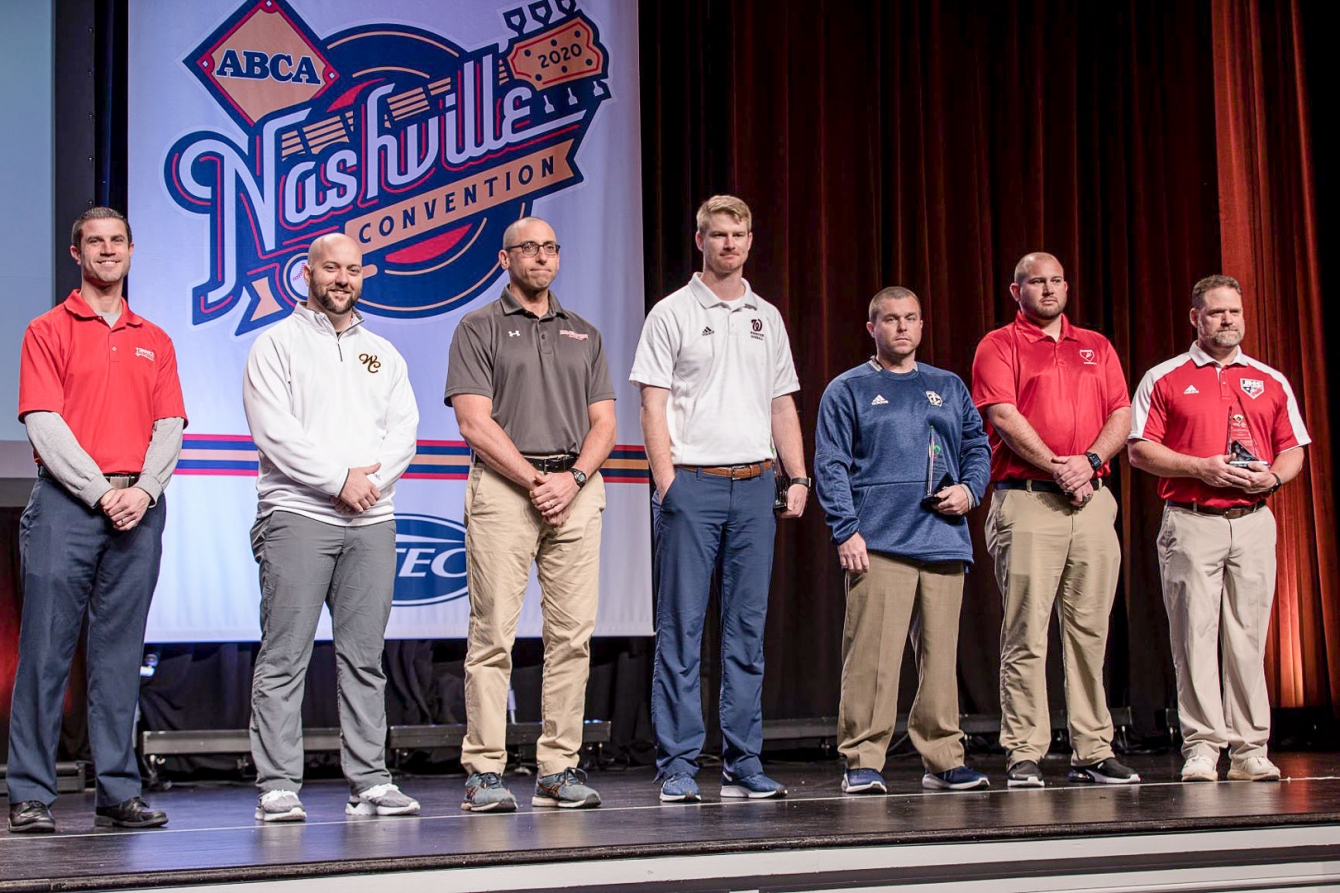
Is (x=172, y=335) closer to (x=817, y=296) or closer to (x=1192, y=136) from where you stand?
(x=817, y=296)

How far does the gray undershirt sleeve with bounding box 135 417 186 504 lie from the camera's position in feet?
11.2

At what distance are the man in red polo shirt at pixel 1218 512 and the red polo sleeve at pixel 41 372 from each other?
10.5 ft

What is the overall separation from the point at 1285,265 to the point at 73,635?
5639mm

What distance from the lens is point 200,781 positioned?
4.91 m

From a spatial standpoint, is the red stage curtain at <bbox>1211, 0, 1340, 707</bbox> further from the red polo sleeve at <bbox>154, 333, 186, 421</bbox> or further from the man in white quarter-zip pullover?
the red polo sleeve at <bbox>154, 333, 186, 421</bbox>

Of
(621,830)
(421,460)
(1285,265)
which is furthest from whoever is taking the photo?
(1285,265)

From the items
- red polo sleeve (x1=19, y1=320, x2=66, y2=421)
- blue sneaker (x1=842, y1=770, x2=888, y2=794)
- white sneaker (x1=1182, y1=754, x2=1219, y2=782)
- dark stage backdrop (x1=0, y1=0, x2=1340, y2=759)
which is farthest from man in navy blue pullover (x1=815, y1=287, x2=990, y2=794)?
red polo sleeve (x1=19, y1=320, x2=66, y2=421)

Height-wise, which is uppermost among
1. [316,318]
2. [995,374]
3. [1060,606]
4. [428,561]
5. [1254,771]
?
[316,318]

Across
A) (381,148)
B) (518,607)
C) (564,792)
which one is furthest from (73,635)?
(381,148)

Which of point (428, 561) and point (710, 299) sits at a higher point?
point (710, 299)

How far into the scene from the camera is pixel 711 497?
3627mm

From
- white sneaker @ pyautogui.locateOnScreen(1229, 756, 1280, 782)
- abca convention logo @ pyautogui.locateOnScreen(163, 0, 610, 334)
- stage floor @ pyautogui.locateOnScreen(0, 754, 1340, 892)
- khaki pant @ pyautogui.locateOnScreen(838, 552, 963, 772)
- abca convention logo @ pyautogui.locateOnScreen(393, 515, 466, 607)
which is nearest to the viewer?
stage floor @ pyautogui.locateOnScreen(0, 754, 1340, 892)

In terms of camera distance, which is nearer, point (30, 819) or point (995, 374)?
point (30, 819)

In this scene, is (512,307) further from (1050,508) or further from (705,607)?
(1050,508)
